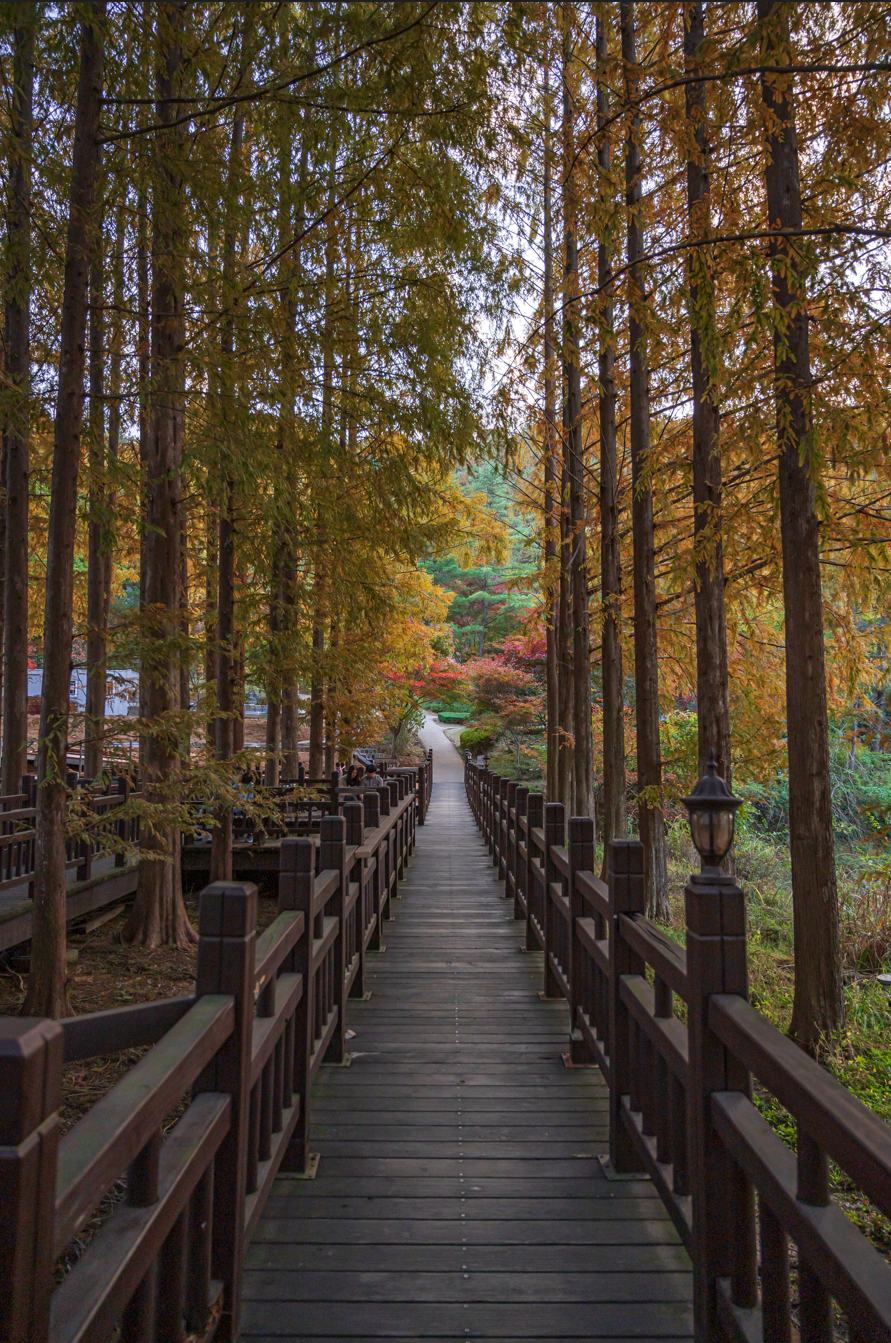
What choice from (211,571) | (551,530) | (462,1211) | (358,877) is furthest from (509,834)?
(462,1211)

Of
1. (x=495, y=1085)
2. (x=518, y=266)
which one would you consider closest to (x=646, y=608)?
(x=518, y=266)

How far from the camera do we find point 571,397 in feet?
33.7

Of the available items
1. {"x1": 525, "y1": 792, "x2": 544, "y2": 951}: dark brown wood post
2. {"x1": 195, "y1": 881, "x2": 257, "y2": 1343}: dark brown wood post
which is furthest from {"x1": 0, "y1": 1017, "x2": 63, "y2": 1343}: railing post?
{"x1": 525, "y1": 792, "x2": 544, "y2": 951}: dark brown wood post

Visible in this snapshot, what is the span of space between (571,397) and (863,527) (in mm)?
6007

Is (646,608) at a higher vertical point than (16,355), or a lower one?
lower

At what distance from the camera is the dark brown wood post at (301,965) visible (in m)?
2.90

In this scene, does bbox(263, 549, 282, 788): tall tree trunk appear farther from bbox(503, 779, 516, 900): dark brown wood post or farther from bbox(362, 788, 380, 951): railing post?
bbox(503, 779, 516, 900): dark brown wood post

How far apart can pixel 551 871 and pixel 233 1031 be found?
3288 mm

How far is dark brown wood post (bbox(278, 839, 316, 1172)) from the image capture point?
2.90 m

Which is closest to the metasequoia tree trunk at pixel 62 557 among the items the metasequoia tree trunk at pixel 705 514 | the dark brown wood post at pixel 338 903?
the dark brown wood post at pixel 338 903

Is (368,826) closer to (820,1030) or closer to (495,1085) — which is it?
(495,1085)

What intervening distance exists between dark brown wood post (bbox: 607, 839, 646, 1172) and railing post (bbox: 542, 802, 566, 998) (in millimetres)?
1889

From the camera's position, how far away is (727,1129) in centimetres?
186

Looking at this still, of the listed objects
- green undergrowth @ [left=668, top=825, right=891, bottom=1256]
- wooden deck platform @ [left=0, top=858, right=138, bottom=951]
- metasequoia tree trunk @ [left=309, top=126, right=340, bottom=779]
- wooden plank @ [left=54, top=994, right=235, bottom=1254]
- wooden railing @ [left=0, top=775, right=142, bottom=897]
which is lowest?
green undergrowth @ [left=668, top=825, right=891, bottom=1256]
